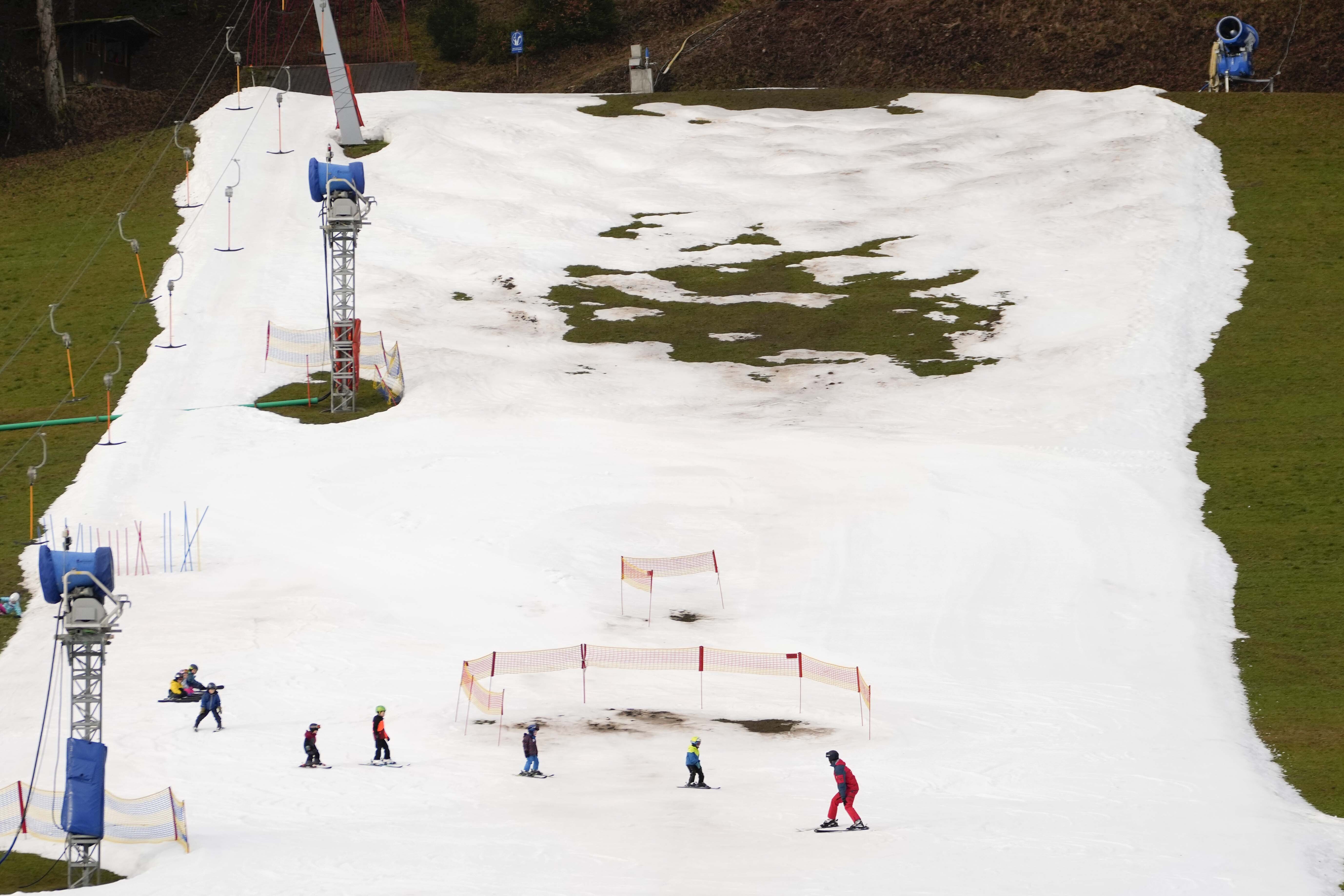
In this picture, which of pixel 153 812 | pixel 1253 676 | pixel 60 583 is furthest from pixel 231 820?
pixel 1253 676

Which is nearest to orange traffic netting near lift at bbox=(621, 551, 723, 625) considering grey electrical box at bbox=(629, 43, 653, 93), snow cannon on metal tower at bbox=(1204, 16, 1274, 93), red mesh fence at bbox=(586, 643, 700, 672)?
red mesh fence at bbox=(586, 643, 700, 672)

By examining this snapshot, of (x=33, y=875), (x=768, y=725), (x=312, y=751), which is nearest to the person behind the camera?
(x=33, y=875)

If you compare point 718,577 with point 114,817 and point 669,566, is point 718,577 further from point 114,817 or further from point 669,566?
point 114,817

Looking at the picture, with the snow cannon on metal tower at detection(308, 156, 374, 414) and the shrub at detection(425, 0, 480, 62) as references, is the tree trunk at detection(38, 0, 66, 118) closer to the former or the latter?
the shrub at detection(425, 0, 480, 62)

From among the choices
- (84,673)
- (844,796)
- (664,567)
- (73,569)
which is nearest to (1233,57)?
(664,567)

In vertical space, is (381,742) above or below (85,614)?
Answer: below
